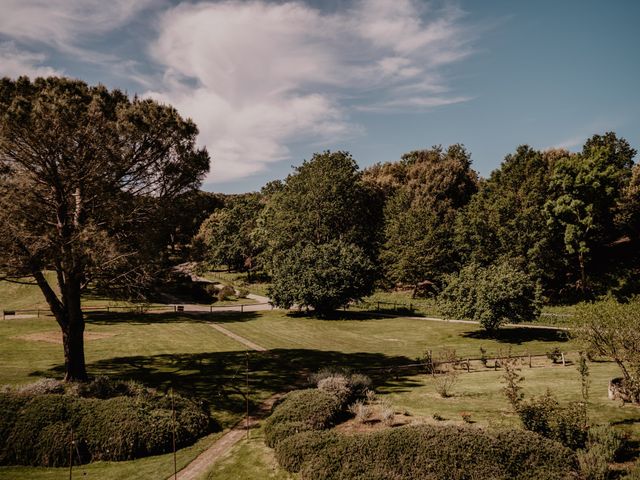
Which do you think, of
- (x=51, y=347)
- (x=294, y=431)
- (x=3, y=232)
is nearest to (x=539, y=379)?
(x=294, y=431)

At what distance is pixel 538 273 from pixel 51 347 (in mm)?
48059

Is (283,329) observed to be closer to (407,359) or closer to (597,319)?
(407,359)

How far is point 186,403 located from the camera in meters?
18.2

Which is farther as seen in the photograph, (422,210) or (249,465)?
(422,210)

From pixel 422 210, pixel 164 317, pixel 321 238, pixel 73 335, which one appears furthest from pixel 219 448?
Answer: pixel 422 210

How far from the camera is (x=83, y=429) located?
15.2 m

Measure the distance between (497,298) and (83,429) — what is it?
31.1m

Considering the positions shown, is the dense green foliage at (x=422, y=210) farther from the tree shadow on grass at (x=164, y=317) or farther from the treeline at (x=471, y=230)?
the tree shadow on grass at (x=164, y=317)

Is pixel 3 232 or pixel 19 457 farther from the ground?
pixel 3 232

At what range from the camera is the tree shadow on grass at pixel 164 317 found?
132ft

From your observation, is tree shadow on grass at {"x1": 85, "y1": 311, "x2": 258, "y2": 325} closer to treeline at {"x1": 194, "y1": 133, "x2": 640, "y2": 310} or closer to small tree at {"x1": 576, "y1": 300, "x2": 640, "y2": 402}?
treeline at {"x1": 194, "y1": 133, "x2": 640, "y2": 310}

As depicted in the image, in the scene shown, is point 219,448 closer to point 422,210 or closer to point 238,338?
point 238,338

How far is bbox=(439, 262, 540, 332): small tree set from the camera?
34281 mm

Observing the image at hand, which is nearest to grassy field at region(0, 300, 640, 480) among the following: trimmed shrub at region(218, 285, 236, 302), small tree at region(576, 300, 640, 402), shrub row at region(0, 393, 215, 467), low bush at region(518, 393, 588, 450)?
shrub row at region(0, 393, 215, 467)
